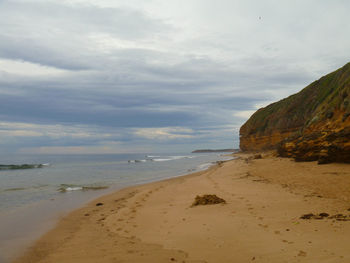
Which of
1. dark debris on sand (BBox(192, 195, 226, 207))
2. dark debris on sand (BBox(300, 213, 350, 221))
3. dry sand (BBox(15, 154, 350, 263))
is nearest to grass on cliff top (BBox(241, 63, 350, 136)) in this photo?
dry sand (BBox(15, 154, 350, 263))

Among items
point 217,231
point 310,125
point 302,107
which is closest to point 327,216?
point 217,231

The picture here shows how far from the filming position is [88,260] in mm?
5633

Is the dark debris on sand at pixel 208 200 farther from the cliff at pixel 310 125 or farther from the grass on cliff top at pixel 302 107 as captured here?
the grass on cliff top at pixel 302 107

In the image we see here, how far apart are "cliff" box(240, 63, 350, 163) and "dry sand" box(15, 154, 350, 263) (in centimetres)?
562

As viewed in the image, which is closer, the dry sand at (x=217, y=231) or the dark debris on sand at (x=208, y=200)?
the dry sand at (x=217, y=231)

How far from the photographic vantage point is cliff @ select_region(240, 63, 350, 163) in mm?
16484

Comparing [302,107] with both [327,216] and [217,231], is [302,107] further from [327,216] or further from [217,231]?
[217,231]

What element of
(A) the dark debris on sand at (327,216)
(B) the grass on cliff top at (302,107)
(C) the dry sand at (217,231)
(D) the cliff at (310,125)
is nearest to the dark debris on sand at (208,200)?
(C) the dry sand at (217,231)

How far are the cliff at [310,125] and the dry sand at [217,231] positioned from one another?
5623 millimetres

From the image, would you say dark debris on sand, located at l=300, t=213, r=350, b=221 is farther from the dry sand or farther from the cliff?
the cliff

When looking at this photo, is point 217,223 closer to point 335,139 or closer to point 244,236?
point 244,236

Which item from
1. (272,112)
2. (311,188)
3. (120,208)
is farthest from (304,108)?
(120,208)

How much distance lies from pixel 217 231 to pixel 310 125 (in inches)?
807

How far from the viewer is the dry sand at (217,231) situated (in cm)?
500
